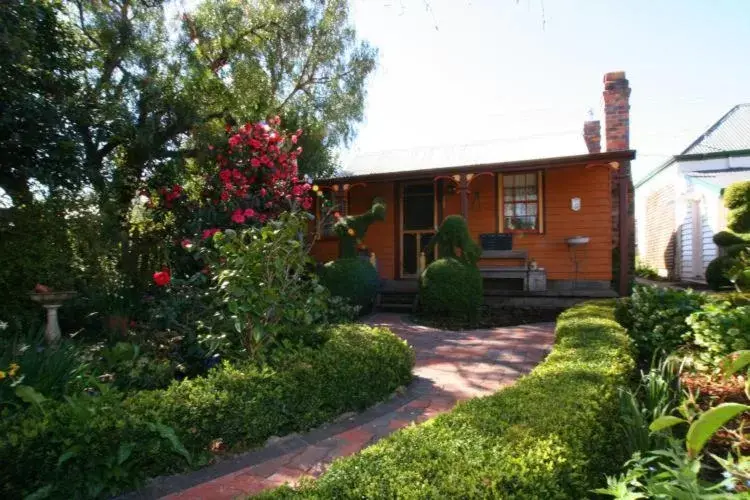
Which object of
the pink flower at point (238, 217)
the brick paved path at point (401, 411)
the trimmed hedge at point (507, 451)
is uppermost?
the pink flower at point (238, 217)

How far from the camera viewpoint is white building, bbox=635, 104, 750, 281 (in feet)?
45.1

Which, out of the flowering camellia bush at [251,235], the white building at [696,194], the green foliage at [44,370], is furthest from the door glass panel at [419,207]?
the green foliage at [44,370]

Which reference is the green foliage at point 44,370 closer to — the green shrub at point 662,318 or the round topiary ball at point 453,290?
the green shrub at point 662,318

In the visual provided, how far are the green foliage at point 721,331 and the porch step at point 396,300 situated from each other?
682cm

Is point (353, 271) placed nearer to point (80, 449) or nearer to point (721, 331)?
point (721, 331)

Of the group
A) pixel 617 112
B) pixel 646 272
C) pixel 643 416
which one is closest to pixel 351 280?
pixel 643 416

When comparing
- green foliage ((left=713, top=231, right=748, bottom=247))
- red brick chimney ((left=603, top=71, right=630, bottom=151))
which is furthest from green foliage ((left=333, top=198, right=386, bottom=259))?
green foliage ((left=713, top=231, right=748, bottom=247))

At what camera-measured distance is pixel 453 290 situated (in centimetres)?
824

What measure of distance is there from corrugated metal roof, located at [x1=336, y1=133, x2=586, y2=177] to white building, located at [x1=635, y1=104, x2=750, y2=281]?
15.7 ft

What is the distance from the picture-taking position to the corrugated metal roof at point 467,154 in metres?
11.0

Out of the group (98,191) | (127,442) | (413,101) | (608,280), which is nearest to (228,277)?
(127,442)

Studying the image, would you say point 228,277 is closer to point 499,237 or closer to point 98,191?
point 98,191

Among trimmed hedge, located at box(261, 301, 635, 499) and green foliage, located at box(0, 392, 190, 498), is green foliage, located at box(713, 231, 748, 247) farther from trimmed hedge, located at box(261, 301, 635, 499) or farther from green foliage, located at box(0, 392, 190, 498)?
green foliage, located at box(0, 392, 190, 498)

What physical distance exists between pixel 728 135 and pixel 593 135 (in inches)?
293
